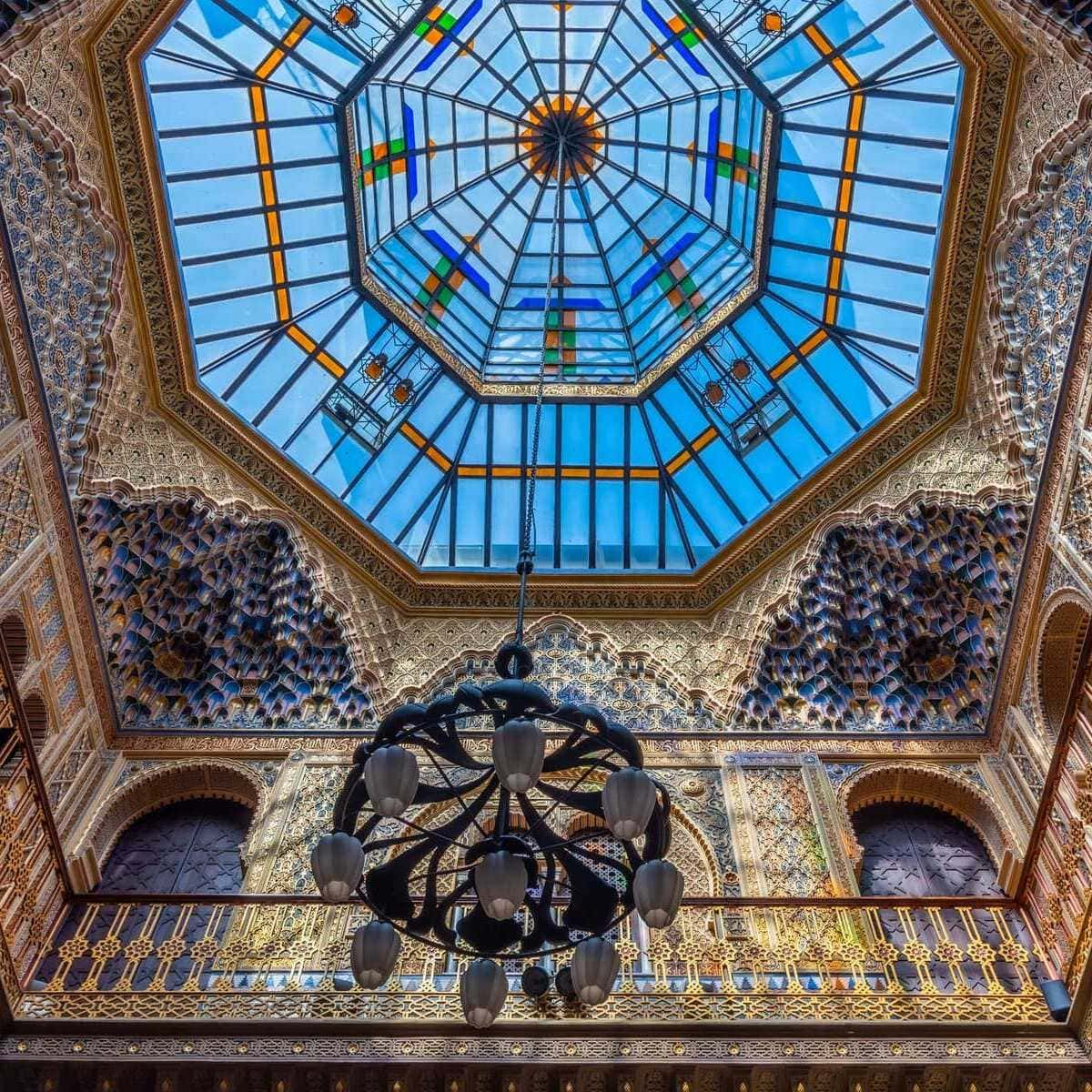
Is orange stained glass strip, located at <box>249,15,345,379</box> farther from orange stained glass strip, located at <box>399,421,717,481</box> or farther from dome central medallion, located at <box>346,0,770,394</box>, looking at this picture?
orange stained glass strip, located at <box>399,421,717,481</box>

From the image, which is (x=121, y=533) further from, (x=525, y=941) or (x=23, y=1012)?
(x=525, y=941)

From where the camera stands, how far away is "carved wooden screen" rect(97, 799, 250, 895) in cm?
759

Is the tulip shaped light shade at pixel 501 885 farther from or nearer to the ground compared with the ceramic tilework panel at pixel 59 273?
nearer to the ground

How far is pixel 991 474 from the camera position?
7785 millimetres

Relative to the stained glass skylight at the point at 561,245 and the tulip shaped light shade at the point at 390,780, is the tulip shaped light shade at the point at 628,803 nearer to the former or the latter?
the tulip shaped light shade at the point at 390,780

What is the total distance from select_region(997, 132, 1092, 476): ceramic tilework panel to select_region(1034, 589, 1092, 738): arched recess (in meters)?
0.94

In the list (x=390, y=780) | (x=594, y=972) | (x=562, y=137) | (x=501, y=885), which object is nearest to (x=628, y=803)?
(x=501, y=885)

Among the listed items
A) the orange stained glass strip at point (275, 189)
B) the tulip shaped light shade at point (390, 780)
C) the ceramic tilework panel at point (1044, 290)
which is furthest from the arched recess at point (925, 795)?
the orange stained glass strip at point (275, 189)

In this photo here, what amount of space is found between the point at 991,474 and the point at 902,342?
140cm

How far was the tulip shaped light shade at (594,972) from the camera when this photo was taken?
4480 millimetres

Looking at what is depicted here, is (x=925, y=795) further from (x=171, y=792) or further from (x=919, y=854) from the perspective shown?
(x=171, y=792)

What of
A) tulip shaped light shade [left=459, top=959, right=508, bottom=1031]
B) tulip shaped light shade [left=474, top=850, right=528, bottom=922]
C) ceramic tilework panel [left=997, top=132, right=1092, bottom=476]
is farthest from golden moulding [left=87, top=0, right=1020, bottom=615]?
tulip shaped light shade [left=474, top=850, right=528, bottom=922]

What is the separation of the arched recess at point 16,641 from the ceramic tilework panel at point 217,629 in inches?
38.4

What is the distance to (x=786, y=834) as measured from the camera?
7555mm
